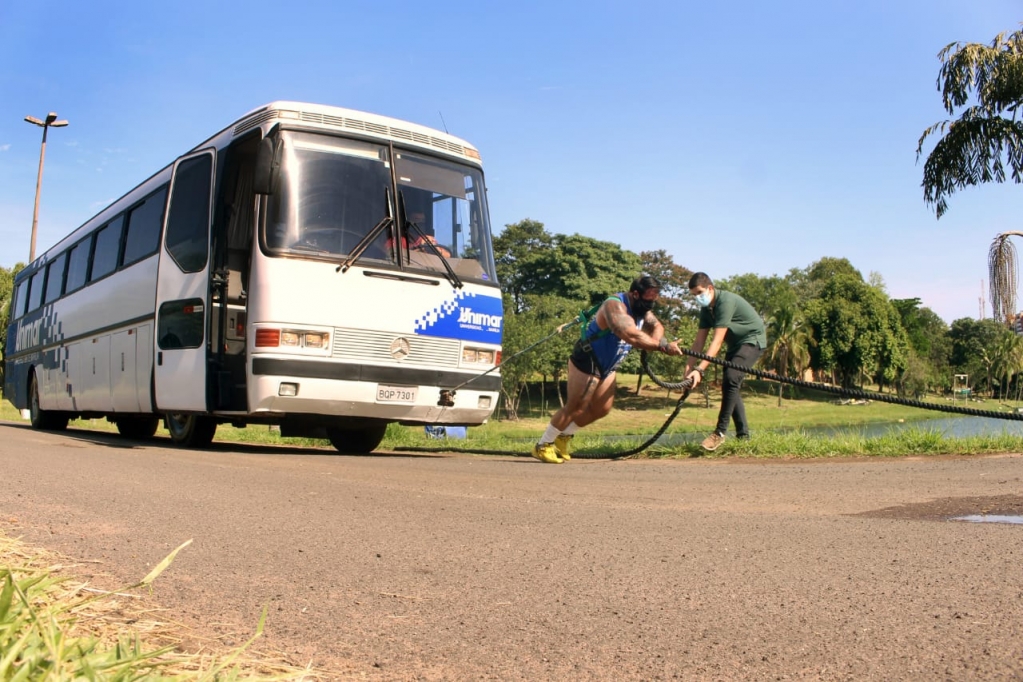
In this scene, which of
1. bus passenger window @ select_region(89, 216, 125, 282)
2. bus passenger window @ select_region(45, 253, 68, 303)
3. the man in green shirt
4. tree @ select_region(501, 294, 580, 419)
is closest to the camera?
the man in green shirt

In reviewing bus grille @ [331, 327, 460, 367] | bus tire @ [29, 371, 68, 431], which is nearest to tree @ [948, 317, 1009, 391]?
bus tire @ [29, 371, 68, 431]

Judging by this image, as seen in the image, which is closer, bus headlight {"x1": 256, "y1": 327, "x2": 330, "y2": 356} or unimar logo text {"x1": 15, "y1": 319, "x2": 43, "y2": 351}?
bus headlight {"x1": 256, "y1": 327, "x2": 330, "y2": 356}

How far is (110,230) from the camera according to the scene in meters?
14.0

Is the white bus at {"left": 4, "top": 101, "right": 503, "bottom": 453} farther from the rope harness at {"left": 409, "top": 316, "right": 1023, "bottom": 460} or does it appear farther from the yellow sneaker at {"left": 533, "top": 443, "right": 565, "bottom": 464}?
the yellow sneaker at {"left": 533, "top": 443, "right": 565, "bottom": 464}

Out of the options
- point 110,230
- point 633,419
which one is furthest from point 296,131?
point 633,419

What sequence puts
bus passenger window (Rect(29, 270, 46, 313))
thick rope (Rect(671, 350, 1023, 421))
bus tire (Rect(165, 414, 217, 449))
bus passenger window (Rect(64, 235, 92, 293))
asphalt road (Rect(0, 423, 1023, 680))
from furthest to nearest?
bus passenger window (Rect(29, 270, 46, 313))
bus passenger window (Rect(64, 235, 92, 293))
bus tire (Rect(165, 414, 217, 449))
thick rope (Rect(671, 350, 1023, 421))
asphalt road (Rect(0, 423, 1023, 680))

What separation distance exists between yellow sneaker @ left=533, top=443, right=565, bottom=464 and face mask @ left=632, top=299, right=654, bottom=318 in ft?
5.70

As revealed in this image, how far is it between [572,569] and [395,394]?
6.39 metres

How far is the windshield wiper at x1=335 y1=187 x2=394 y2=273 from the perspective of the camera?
961 centimetres

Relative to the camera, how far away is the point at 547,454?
10.1 m

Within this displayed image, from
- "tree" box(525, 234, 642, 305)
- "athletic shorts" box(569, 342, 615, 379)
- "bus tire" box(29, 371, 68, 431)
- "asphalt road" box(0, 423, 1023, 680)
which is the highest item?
"tree" box(525, 234, 642, 305)

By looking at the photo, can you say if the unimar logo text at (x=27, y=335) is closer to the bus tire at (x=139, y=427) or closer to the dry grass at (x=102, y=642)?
the bus tire at (x=139, y=427)

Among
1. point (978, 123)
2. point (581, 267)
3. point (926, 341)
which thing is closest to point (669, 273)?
point (581, 267)

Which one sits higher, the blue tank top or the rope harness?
the blue tank top
